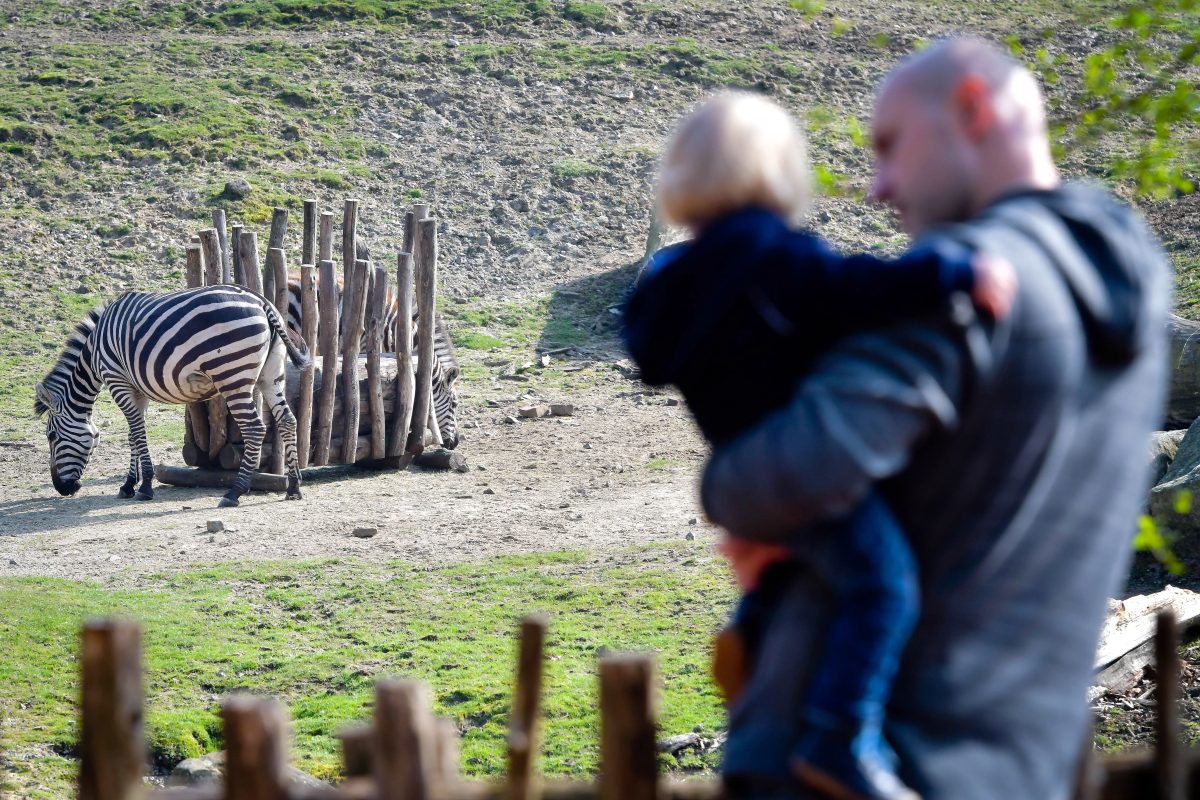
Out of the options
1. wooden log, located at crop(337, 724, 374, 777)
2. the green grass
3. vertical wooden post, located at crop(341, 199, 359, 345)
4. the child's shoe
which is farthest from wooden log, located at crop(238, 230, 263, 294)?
the child's shoe

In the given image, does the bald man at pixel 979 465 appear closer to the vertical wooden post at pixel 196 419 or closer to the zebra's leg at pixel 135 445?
the zebra's leg at pixel 135 445

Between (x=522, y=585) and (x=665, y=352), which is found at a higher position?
(x=665, y=352)

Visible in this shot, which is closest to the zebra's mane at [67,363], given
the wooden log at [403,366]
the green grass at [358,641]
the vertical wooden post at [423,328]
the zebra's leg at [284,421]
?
the zebra's leg at [284,421]

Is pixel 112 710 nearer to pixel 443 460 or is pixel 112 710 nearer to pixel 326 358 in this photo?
pixel 326 358

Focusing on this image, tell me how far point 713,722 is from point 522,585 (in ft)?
8.21

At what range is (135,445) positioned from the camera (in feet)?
34.1

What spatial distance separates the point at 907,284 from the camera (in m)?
1.47

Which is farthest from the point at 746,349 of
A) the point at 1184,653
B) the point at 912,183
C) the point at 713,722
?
the point at 1184,653

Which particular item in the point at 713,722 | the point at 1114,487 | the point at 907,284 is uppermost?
the point at 907,284

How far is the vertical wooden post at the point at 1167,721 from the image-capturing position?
77.1 inches

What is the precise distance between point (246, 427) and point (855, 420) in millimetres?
9235

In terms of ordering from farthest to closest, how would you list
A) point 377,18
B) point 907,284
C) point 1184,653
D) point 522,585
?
point 377,18 → point 522,585 → point 1184,653 → point 907,284

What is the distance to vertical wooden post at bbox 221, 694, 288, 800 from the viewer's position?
1786mm

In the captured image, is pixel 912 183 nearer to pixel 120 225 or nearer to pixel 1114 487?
pixel 1114 487
